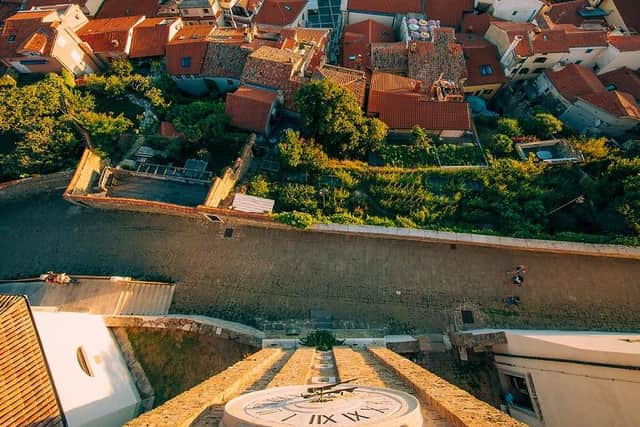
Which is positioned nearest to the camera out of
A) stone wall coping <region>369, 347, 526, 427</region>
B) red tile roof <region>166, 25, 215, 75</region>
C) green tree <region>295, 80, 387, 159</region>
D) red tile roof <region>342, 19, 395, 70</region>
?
stone wall coping <region>369, 347, 526, 427</region>

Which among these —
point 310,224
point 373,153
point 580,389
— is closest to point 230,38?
point 373,153

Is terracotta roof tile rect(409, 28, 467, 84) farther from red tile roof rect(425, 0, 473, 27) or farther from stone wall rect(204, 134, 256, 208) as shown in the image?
stone wall rect(204, 134, 256, 208)

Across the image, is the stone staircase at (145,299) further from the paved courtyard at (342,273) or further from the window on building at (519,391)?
the window on building at (519,391)

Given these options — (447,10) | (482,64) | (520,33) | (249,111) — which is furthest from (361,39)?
(249,111)

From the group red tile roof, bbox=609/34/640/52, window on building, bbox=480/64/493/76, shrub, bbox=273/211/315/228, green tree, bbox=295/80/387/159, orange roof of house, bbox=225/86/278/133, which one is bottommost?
shrub, bbox=273/211/315/228

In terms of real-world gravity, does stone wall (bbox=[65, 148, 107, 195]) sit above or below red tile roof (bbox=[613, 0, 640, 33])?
below

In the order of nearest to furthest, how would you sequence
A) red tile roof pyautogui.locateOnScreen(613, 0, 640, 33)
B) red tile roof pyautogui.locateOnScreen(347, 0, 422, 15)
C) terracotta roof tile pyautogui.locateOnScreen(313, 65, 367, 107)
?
terracotta roof tile pyautogui.locateOnScreen(313, 65, 367, 107)
red tile roof pyautogui.locateOnScreen(613, 0, 640, 33)
red tile roof pyautogui.locateOnScreen(347, 0, 422, 15)

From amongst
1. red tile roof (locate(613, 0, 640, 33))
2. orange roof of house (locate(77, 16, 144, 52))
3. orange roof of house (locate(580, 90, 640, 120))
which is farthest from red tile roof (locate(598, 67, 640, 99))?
orange roof of house (locate(77, 16, 144, 52))
